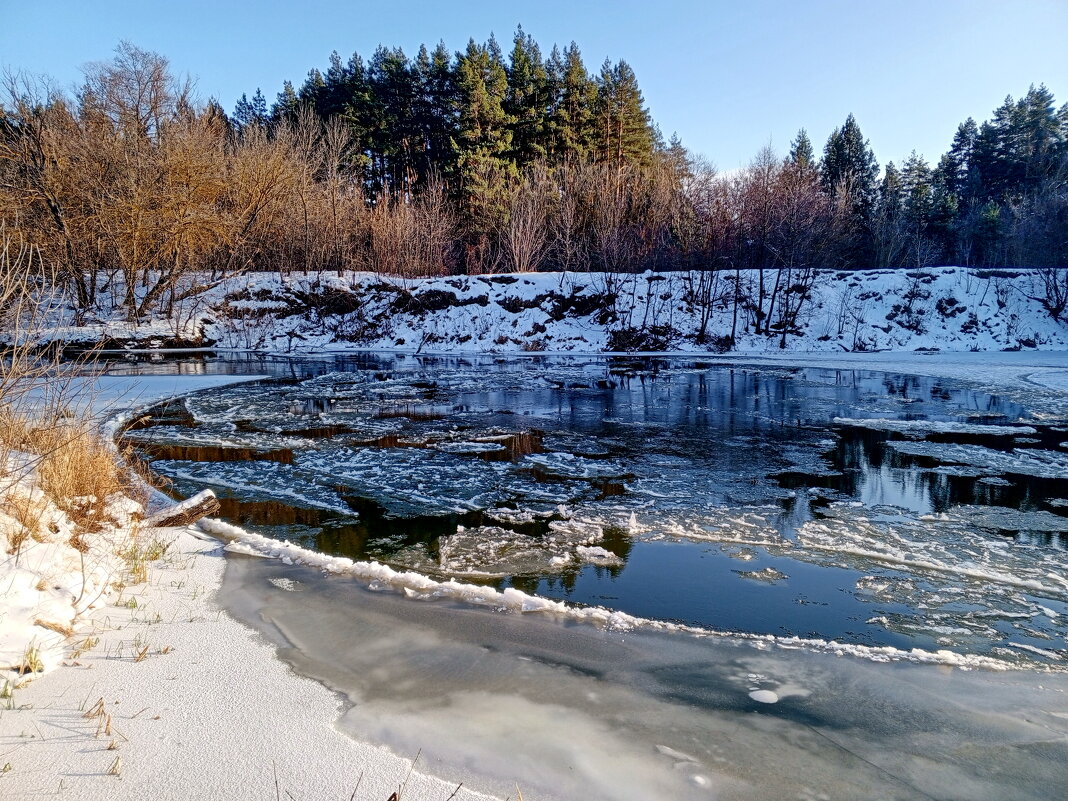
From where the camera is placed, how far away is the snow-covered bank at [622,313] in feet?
89.4

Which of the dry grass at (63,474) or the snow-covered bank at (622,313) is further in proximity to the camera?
the snow-covered bank at (622,313)

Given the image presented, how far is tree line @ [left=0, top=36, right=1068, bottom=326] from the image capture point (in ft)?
81.4

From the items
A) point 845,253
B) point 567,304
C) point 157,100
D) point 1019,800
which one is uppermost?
point 157,100

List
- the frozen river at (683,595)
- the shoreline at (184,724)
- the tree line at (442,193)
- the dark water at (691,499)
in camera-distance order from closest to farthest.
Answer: the shoreline at (184,724) → the frozen river at (683,595) → the dark water at (691,499) → the tree line at (442,193)

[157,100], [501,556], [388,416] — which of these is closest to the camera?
[501,556]

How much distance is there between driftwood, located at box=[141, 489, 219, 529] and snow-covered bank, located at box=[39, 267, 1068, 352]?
21.4 meters

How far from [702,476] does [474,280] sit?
2343 cm

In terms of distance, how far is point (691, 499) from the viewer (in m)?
7.09

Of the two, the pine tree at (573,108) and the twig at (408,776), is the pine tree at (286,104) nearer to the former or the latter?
the pine tree at (573,108)

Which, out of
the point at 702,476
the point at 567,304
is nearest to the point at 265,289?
the point at 567,304

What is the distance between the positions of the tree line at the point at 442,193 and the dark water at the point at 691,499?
14556 millimetres

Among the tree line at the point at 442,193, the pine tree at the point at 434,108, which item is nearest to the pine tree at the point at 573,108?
the tree line at the point at 442,193

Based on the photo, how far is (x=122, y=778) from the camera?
8.41ft

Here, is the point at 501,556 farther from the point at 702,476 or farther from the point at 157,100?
the point at 157,100
